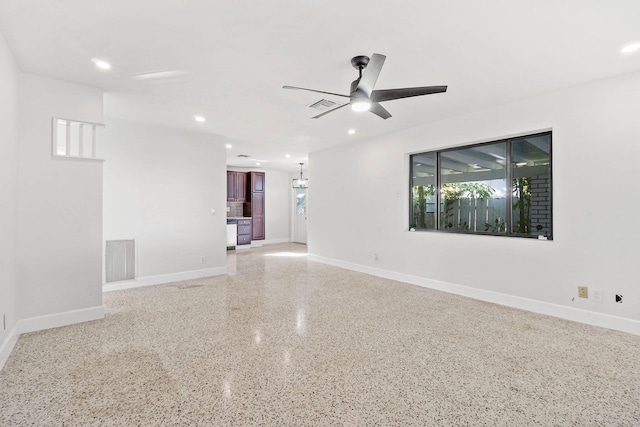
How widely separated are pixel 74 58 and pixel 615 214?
5.57 meters

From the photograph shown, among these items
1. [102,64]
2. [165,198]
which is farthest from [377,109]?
[165,198]

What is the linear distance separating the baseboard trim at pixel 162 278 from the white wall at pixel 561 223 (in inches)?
124

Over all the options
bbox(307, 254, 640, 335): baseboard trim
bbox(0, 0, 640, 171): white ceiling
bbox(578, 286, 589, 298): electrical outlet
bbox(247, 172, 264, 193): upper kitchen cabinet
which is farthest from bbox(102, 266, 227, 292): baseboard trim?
bbox(578, 286, 589, 298): electrical outlet

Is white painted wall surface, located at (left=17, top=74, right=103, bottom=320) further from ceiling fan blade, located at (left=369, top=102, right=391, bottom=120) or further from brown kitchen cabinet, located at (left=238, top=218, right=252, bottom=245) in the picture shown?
brown kitchen cabinet, located at (left=238, top=218, right=252, bottom=245)

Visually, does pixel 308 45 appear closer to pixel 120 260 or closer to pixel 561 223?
pixel 561 223

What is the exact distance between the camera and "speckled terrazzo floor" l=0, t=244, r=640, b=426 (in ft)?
5.92

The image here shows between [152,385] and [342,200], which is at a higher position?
[342,200]

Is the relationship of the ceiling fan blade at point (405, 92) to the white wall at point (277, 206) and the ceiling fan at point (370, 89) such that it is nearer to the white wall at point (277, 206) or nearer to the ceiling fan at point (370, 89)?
the ceiling fan at point (370, 89)

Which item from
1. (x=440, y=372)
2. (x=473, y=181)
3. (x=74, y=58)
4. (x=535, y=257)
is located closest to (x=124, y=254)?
(x=74, y=58)

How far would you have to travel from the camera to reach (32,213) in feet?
10.2

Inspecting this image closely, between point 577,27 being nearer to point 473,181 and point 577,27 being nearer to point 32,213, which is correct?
point 473,181

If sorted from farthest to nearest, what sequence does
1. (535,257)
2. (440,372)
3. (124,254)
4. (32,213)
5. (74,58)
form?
(124,254) < (535,257) < (32,213) < (74,58) < (440,372)

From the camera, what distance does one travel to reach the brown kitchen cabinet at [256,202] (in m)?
9.64

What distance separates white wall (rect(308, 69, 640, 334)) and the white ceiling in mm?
309
